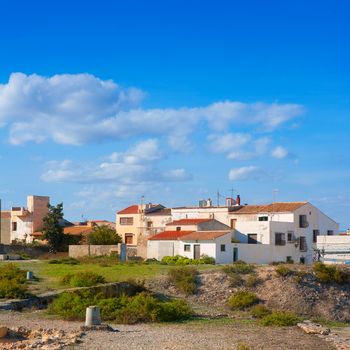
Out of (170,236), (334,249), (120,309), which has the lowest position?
(120,309)

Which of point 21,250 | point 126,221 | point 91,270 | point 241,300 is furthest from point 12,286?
point 126,221

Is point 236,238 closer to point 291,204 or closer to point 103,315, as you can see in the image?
point 291,204

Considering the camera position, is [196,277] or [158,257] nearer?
[196,277]

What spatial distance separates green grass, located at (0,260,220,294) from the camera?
35156mm

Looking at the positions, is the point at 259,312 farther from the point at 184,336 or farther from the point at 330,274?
the point at 330,274

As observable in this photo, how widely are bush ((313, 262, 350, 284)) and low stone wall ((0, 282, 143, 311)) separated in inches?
594

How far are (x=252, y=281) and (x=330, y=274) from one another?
6.32 m

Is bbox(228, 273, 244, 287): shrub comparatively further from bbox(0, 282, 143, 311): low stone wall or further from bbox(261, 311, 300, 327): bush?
bbox(261, 311, 300, 327): bush

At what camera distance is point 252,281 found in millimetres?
42750

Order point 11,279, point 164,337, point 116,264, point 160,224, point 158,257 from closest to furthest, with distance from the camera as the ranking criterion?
point 164,337
point 11,279
point 116,264
point 158,257
point 160,224

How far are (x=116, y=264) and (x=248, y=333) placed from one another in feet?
77.4

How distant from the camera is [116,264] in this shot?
49594mm

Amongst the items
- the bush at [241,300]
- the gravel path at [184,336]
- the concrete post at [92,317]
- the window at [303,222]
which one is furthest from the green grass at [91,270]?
the window at [303,222]

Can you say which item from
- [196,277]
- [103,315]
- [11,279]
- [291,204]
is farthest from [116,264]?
[291,204]
